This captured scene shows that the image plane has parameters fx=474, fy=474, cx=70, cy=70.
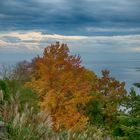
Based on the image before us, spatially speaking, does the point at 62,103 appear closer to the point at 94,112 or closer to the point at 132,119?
the point at 132,119

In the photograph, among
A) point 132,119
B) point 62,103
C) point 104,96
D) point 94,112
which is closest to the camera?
point 132,119

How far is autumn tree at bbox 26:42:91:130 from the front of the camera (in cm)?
3094

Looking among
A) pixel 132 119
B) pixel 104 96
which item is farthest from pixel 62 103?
pixel 104 96

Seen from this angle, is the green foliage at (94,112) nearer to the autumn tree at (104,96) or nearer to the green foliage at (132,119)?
the autumn tree at (104,96)

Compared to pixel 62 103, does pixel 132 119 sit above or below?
above

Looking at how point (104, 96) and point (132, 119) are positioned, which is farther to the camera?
point (104, 96)

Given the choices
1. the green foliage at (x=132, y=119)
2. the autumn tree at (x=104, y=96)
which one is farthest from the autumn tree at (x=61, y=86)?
the autumn tree at (x=104, y=96)

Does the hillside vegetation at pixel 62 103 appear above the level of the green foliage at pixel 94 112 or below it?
above

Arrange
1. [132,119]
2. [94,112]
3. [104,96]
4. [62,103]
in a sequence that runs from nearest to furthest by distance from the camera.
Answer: [132,119]
[62,103]
[104,96]
[94,112]

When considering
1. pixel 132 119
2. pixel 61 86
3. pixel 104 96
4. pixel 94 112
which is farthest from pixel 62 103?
pixel 94 112

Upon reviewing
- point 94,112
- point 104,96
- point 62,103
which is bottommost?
point 94,112

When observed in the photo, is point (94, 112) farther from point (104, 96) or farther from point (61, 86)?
point (61, 86)

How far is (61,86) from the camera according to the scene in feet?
105

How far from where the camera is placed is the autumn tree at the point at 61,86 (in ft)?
102
